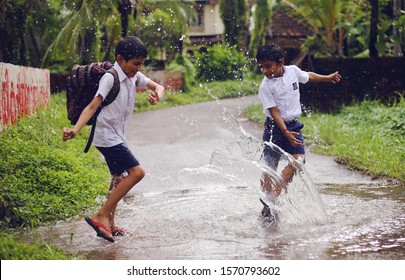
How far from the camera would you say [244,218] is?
6.38 m

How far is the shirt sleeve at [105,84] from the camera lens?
530 centimetres

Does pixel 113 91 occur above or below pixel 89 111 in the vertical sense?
above

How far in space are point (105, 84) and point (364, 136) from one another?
6716mm

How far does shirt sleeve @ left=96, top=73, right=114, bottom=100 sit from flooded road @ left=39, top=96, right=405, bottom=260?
1127 mm

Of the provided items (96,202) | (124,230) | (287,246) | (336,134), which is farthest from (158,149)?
(287,246)

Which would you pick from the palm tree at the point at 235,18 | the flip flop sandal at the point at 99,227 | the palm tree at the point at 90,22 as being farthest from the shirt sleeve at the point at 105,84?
the palm tree at the point at 235,18

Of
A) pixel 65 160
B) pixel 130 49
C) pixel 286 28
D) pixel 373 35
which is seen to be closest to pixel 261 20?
pixel 286 28

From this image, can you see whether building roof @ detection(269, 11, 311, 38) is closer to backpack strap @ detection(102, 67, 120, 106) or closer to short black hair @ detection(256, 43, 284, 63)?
short black hair @ detection(256, 43, 284, 63)

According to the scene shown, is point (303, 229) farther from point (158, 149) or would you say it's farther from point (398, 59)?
point (398, 59)

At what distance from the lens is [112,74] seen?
5.39 meters

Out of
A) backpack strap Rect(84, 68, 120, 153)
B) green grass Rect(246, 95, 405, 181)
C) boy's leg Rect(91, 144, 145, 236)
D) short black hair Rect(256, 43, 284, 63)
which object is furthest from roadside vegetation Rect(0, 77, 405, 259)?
short black hair Rect(256, 43, 284, 63)

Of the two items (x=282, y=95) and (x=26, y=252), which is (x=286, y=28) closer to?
(x=282, y=95)

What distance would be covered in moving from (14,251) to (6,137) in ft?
14.7

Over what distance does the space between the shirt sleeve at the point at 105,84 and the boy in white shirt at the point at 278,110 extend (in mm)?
1465
